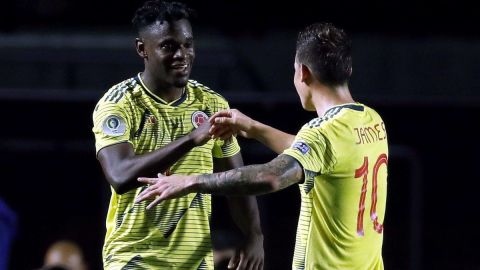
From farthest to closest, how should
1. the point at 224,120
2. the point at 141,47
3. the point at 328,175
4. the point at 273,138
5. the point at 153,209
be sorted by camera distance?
the point at 141,47 < the point at 153,209 < the point at 273,138 < the point at 224,120 < the point at 328,175

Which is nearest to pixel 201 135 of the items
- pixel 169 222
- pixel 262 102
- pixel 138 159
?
pixel 138 159

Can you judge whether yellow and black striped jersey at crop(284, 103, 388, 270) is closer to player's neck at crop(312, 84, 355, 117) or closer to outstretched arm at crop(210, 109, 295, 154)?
player's neck at crop(312, 84, 355, 117)

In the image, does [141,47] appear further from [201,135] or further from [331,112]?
[331,112]

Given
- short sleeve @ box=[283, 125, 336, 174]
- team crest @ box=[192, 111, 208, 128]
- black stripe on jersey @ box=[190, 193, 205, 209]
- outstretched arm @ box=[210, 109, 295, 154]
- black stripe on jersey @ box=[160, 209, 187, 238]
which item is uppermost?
team crest @ box=[192, 111, 208, 128]

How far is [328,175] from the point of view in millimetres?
5250

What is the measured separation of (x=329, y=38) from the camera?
5418 mm

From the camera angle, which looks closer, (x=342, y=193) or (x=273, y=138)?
(x=342, y=193)

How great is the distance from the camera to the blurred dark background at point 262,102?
34.6ft

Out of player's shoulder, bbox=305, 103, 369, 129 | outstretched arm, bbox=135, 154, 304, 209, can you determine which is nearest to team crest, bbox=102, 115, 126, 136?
outstretched arm, bbox=135, 154, 304, 209

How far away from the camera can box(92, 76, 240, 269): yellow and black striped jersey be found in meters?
5.94

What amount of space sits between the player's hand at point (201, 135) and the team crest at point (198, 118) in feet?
1.25

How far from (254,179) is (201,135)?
62 centimetres
